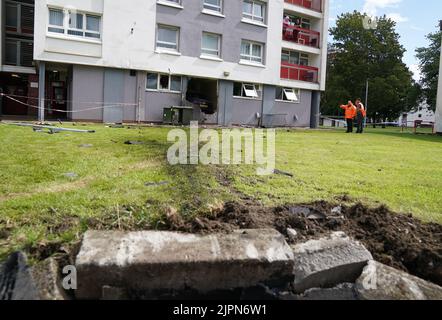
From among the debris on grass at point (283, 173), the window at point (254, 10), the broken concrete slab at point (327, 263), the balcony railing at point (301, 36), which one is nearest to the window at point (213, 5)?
the window at point (254, 10)

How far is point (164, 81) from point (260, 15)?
9.22 m

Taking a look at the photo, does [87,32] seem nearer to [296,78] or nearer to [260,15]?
[260,15]

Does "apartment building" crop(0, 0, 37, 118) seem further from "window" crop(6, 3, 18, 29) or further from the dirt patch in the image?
the dirt patch

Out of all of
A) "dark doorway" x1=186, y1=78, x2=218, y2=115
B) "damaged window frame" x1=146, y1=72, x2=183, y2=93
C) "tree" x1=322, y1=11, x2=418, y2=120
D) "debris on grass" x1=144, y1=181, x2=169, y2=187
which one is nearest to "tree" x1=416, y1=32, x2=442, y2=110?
"tree" x1=322, y1=11, x2=418, y2=120

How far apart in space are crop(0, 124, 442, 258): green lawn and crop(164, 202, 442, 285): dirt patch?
13.2 inches

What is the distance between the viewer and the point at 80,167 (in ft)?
22.8

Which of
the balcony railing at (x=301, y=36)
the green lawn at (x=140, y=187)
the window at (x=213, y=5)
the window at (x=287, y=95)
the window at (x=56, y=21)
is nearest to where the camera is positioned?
the green lawn at (x=140, y=187)

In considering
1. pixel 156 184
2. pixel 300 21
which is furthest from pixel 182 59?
pixel 156 184

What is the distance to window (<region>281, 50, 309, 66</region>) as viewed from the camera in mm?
34375

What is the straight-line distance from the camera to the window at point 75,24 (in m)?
22.5

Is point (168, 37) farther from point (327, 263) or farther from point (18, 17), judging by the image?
point (327, 263)

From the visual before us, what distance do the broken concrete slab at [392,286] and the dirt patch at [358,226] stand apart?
29 centimetres

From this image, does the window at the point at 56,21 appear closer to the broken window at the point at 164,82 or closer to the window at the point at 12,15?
the broken window at the point at 164,82
